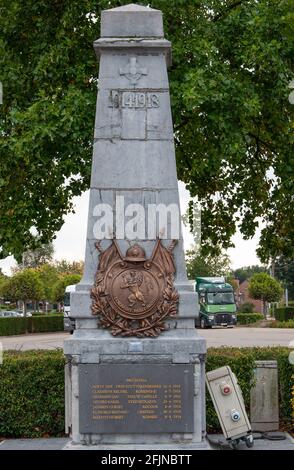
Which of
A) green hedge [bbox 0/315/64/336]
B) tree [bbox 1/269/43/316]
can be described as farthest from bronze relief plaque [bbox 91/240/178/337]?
tree [bbox 1/269/43/316]

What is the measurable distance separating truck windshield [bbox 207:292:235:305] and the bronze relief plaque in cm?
3632

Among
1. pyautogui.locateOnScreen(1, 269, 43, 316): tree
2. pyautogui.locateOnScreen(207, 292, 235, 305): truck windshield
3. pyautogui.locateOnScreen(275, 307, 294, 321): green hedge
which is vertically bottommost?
pyautogui.locateOnScreen(275, 307, 294, 321): green hedge

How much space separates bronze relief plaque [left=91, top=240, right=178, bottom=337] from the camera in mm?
10461

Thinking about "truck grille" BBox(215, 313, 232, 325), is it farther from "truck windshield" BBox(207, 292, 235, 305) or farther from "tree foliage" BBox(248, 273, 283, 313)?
"tree foliage" BBox(248, 273, 283, 313)

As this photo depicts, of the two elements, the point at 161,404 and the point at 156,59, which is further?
the point at 156,59

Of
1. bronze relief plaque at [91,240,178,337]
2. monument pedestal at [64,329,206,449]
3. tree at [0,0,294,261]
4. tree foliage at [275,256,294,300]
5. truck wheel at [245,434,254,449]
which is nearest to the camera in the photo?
monument pedestal at [64,329,206,449]

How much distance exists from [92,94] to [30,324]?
1492 inches

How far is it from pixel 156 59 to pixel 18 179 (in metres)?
5.61

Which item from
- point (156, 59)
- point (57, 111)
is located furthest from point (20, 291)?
point (156, 59)

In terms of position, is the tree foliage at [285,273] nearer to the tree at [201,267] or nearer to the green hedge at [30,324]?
the tree at [201,267]

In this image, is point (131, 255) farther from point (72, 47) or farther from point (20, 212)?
point (72, 47)

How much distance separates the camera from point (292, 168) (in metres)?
16.2

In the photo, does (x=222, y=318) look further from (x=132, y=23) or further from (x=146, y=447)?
(x=146, y=447)

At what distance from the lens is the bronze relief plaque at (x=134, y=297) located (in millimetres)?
10461
